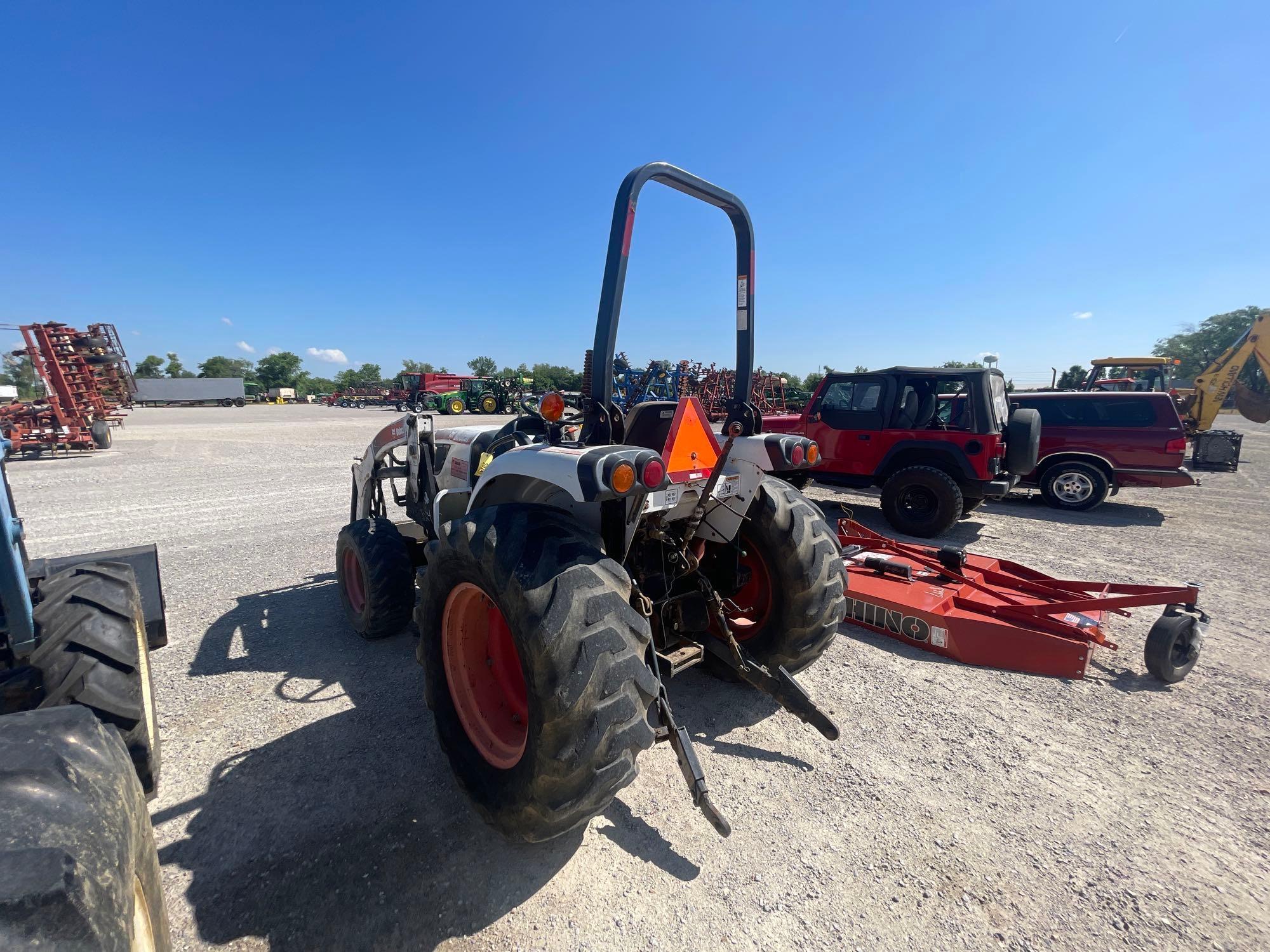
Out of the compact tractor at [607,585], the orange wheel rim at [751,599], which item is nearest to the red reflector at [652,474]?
the compact tractor at [607,585]

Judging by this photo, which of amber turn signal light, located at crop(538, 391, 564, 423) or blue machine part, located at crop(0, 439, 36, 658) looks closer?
blue machine part, located at crop(0, 439, 36, 658)

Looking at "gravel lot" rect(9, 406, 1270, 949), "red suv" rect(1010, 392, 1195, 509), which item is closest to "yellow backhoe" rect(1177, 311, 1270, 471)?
"red suv" rect(1010, 392, 1195, 509)

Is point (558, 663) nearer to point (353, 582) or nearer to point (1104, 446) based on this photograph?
point (353, 582)

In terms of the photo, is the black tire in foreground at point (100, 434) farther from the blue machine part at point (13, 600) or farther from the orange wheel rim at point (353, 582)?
the blue machine part at point (13, 600)

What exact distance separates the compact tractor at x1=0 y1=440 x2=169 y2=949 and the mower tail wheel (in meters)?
4.48

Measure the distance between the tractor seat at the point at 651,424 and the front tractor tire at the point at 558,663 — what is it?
0.89m

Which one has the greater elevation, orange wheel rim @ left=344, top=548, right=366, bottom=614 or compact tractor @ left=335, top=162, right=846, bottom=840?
compact tractor @ left=335, top=162, right=846, bottom=840

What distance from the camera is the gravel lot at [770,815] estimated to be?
1.81m

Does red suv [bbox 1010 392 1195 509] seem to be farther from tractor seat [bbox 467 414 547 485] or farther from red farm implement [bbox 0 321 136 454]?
red farm implement [bbox 0 321 136 454]

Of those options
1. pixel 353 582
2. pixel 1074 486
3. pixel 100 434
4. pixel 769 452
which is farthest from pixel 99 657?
pixel 100 434

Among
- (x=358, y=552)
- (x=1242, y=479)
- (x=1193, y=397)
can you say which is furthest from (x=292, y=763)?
(x=1193, y=397)

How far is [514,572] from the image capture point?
1825mm

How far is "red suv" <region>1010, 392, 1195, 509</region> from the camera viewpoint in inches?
315

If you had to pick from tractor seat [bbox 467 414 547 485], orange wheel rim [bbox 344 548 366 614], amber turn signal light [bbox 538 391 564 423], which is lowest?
orange wheel rim [bbox 344 548 366 614]
